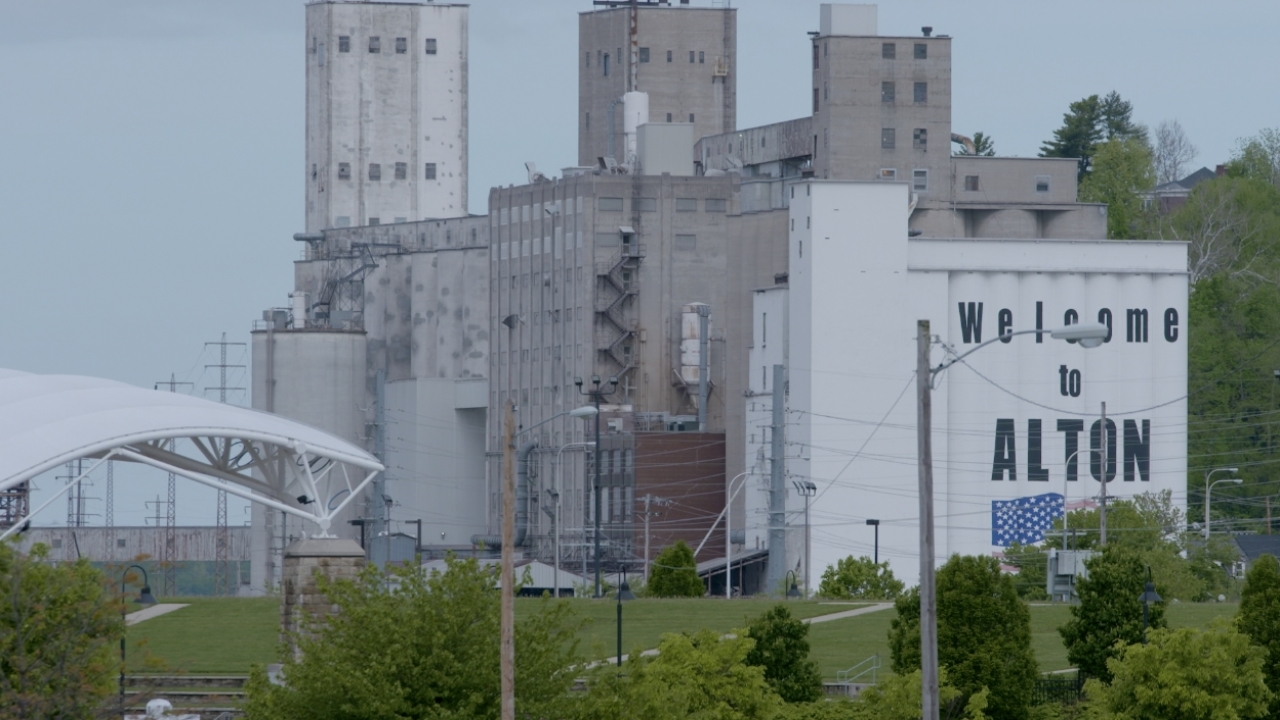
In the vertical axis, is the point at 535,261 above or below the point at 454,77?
below

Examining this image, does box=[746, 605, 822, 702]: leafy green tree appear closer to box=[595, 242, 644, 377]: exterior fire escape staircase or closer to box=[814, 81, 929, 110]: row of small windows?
box=[814, 81, 929, 110]: row of small windows

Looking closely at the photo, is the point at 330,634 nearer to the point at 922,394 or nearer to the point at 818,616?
the point at 922,394

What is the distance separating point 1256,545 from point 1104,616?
2443 inches

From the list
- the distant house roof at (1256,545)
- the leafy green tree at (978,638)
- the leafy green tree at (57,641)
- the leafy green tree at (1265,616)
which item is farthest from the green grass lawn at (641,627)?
the distant house roof at (1256,545)

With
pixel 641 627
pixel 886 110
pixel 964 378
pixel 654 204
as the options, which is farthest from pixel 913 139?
pixel 641 627

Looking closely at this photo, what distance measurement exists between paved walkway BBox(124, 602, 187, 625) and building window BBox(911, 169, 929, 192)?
2500 inches

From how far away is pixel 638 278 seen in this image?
131m

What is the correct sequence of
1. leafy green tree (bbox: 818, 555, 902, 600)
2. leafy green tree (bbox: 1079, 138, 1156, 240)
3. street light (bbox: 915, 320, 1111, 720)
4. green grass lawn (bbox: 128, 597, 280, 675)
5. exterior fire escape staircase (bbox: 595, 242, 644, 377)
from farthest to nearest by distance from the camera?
leafy green tree (bbox: 1079, 138, 1156, 240) → exterior fire escape staircase (bbox: 595, 242, 644, 377) → leafy green tree (bbox: 818, 555, 902, 600) → green grass lawn (bbox: 128, 597, 280, 675) → street light (bbox: 915, 320, 1111, 720)

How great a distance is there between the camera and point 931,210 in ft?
396

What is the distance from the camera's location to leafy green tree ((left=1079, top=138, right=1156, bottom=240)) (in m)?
138

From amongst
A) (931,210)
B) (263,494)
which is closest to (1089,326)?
(263,494)

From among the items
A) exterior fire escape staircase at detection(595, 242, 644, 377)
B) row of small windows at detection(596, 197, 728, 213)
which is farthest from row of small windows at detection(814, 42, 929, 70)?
exterior fire escape staircase at detection(595, 242, 644, 377)

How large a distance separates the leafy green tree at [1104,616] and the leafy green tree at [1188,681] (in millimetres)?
5079

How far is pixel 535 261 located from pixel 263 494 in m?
78.5
